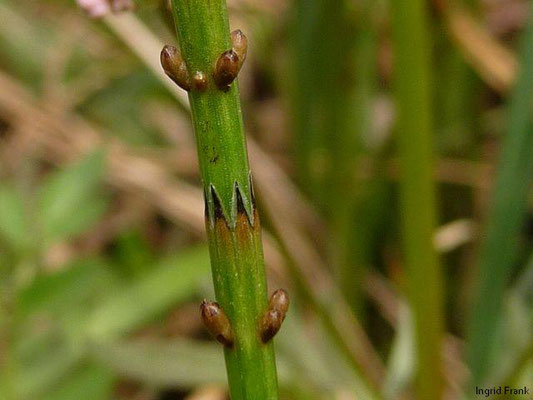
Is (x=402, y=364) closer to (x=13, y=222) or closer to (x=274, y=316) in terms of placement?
(x=13, y=222)

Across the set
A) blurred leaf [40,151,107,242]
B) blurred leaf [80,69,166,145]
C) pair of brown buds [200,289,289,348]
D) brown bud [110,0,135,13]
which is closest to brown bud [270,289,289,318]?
pair of brown buds [200,289,289,348]

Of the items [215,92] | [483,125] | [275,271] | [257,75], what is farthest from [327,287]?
[215,92]

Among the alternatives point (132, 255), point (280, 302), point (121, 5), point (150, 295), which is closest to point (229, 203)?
point (280, 302)

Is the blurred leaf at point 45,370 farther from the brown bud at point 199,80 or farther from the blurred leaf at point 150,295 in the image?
the brown bud at point 199,80

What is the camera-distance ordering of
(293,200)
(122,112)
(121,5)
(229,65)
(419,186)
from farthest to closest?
(122,112) → (293,200) → (419,186) → (121,5) → (229,65)

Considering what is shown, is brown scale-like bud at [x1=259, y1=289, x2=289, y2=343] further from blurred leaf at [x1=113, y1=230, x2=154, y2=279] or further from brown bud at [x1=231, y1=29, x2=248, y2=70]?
blurred leaf at [x1=113, y1=230, x2=154, y2=279]

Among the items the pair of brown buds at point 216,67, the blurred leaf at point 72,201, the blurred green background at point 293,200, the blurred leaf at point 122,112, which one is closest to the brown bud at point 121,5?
the blurred green background at point 293,200

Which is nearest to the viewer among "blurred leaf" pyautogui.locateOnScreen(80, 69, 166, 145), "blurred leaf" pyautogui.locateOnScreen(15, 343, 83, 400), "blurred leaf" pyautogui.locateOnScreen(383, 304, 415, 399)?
"blurred leaf" pyautogui.locateOnScreen(15, 343, 83, 400)
